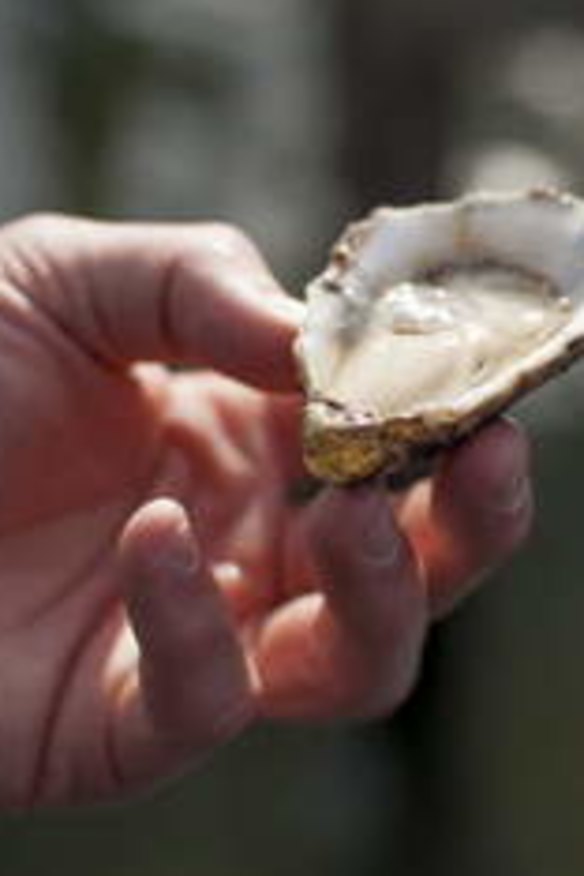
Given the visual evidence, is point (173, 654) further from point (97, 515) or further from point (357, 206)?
point (357, 206)

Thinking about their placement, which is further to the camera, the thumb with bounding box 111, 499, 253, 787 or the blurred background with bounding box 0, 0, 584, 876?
the blurred background with bounding box 0, 0, 584, 876

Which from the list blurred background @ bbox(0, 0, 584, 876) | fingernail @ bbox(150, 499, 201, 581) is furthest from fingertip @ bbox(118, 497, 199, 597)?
blurred background @ bbox(0, 0, 584, 876)

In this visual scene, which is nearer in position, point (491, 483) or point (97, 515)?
point (491, 483)

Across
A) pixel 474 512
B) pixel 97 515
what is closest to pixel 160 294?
pixel 97 515

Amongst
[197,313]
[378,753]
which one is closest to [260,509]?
[197,313]

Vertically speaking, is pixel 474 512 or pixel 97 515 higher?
pixel 474 512

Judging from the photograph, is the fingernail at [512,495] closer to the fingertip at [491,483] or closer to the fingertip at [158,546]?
the fingertip at [491,483]

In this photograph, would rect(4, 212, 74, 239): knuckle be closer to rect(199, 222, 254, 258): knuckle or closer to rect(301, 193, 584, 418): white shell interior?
rect(199, 222, 254, 258): knuckle


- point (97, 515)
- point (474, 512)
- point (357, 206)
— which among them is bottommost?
point (357, 206)
